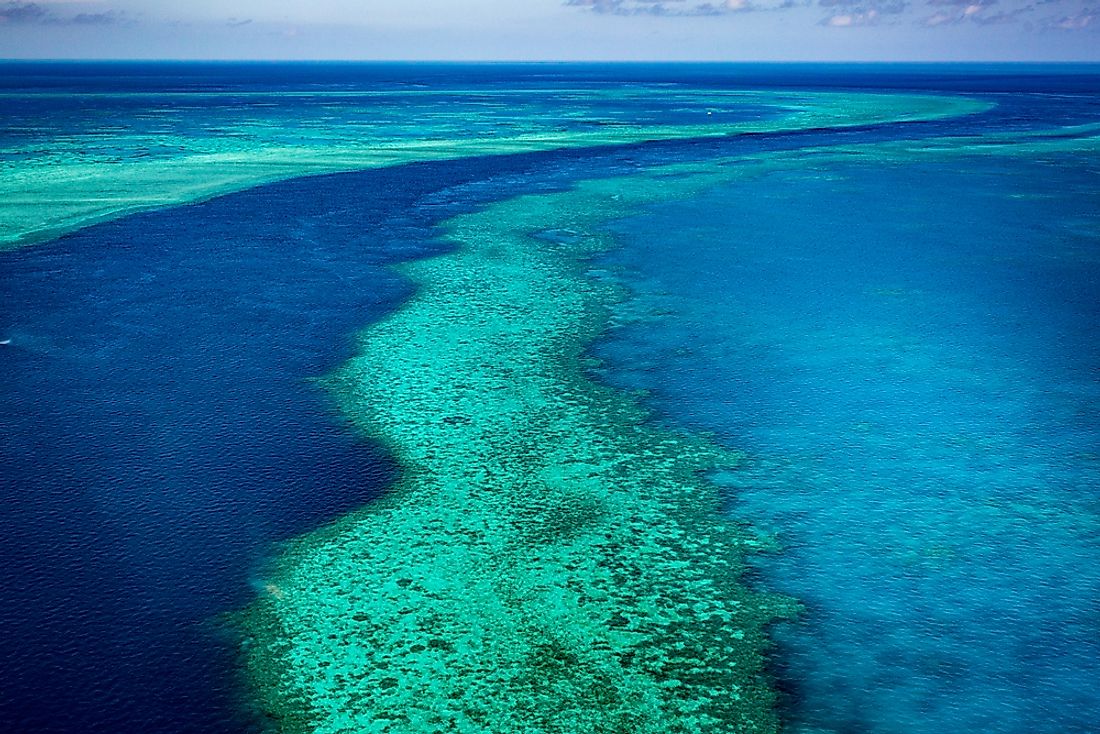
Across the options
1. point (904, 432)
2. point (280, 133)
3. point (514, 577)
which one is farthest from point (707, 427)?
point (280, 133)

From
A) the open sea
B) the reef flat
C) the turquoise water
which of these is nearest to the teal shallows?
the open sea

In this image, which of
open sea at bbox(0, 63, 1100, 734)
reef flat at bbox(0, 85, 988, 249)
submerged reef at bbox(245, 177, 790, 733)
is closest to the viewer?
submerged reef at bbox(245, 177, 790, 733)

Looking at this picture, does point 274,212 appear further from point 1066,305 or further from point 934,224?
point 1066,305

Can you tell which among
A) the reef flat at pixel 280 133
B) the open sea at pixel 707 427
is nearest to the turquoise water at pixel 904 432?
the open sea at pixel 707 427

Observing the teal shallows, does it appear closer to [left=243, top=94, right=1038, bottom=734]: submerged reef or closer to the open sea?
[left=243, top=94, right=1038, bottom=734]: submerged reef

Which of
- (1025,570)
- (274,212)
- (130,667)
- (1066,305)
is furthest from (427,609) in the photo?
(274,212)

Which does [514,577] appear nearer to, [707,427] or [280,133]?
[707,427]
